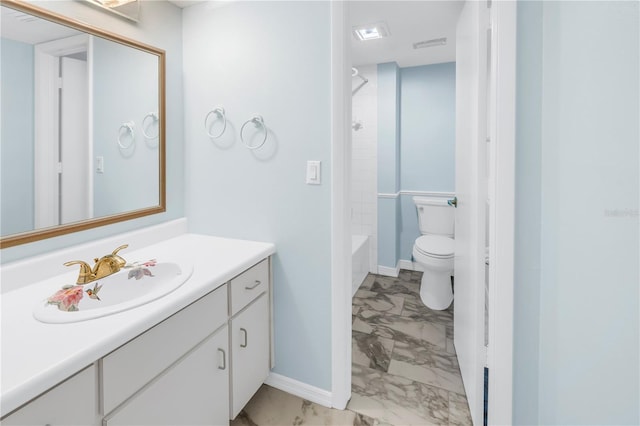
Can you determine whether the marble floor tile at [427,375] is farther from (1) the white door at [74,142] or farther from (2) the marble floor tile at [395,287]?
(1) the white door at [74,142]

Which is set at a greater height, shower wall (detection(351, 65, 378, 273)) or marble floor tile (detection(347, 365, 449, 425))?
shower wall (detection(351, 65, 378, 273))

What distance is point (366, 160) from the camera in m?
3.54

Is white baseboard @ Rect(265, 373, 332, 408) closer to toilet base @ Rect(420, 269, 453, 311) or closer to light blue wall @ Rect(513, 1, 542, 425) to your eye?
light blue wall @ Rect(513, 1, 542, 425)

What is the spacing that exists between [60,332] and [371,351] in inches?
67.3

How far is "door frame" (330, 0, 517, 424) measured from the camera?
120 centimetres

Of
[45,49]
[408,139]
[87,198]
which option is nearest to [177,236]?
[87,198]

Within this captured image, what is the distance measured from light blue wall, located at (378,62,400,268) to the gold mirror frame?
2.28m

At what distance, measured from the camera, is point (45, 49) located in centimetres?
127

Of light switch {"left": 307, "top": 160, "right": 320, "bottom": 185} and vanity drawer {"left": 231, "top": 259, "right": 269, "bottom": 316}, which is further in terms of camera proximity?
light switch {"left": 307, "top": 160, "right": 320, "bottom": 185}

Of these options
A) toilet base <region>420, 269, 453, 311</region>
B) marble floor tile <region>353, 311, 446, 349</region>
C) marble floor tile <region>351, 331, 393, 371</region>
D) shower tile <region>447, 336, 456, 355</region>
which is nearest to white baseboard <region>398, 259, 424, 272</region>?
toilet base <region>420, 269, 453, 311</region>

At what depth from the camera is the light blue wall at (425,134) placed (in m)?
3.40

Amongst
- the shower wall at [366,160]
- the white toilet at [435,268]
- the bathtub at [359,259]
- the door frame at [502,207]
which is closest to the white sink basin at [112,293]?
the door frame at [502,207]

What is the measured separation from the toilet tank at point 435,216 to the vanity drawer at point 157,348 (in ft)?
8.50

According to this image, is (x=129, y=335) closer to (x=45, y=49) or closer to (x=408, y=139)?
(x=45, y=49)
